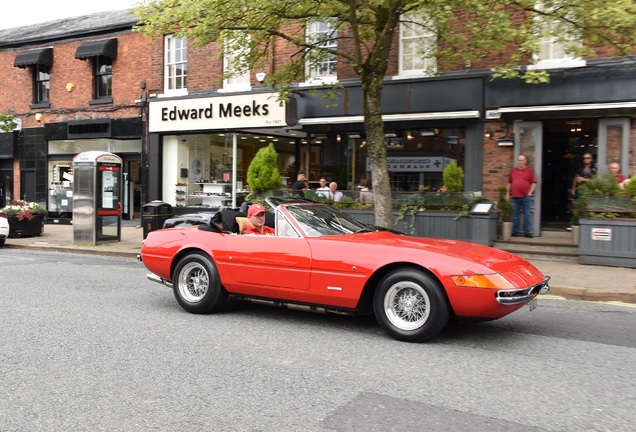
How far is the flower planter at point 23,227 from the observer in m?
16.6

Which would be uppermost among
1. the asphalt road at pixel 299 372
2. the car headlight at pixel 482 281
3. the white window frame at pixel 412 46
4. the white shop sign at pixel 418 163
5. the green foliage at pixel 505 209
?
the white window frame at pixel 412 46

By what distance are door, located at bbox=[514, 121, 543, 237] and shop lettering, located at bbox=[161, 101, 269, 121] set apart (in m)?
7.27

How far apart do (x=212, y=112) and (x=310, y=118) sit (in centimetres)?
375

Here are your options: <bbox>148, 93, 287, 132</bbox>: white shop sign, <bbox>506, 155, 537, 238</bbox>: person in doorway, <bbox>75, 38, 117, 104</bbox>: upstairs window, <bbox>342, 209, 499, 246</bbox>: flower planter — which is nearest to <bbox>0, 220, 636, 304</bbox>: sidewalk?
<bbox>342, 209, 499, 246</bbox>: flower planter

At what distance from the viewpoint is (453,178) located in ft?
42.3

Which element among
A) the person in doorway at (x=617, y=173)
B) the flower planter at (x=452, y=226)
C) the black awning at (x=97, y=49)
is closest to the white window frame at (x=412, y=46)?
the flower planter at (x=452, y=226)

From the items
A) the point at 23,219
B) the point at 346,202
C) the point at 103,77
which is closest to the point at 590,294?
the point at 346,202

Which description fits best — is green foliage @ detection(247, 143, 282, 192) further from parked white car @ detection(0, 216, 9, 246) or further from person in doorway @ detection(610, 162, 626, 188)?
person in doorway @ detection(610, 162, 626, 188)

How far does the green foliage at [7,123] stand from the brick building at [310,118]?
0.44 meters

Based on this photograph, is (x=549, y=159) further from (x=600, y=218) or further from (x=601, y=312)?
(x=601, y=312)

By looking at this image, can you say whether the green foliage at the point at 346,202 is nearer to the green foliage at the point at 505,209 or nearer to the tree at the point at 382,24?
the tree at the point at 382,24

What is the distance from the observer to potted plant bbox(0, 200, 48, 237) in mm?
16578

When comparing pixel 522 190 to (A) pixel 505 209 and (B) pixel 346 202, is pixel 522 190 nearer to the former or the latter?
(A) pixel 505 209

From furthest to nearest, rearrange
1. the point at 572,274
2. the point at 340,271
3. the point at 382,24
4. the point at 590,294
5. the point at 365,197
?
1. the point at 365,197
2. the point at 382,24
3. the point at 572,274
4. the point at 590,294
5. the point at 340,271
